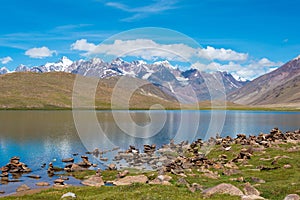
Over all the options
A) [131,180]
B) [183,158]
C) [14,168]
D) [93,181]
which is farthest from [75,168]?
[183,158]

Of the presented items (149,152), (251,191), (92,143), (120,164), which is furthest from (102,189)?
(92,143)

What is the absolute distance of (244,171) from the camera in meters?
44.2

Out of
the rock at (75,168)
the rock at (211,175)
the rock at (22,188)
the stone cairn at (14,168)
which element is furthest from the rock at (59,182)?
the rock at (211,175)

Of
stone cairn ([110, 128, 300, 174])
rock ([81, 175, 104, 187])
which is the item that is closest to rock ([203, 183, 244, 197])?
stone cairn ([110, 128, 300, 174])

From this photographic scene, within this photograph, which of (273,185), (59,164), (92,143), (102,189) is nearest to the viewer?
(273,185)

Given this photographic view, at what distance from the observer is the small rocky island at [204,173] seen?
98.7 feet

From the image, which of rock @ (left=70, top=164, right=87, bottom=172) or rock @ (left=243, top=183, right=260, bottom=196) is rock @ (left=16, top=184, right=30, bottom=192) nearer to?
rock @ (left=70, top=164, right=87, bottom=172)

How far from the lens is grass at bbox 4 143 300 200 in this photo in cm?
2770

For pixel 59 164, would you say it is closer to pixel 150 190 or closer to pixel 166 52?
pixel 166 52

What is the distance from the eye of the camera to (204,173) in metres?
44.6

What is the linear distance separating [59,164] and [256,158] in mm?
36361

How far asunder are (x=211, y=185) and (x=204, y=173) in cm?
848

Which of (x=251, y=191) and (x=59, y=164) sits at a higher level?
(x=251, y=191)

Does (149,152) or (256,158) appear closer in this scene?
(256,158)
